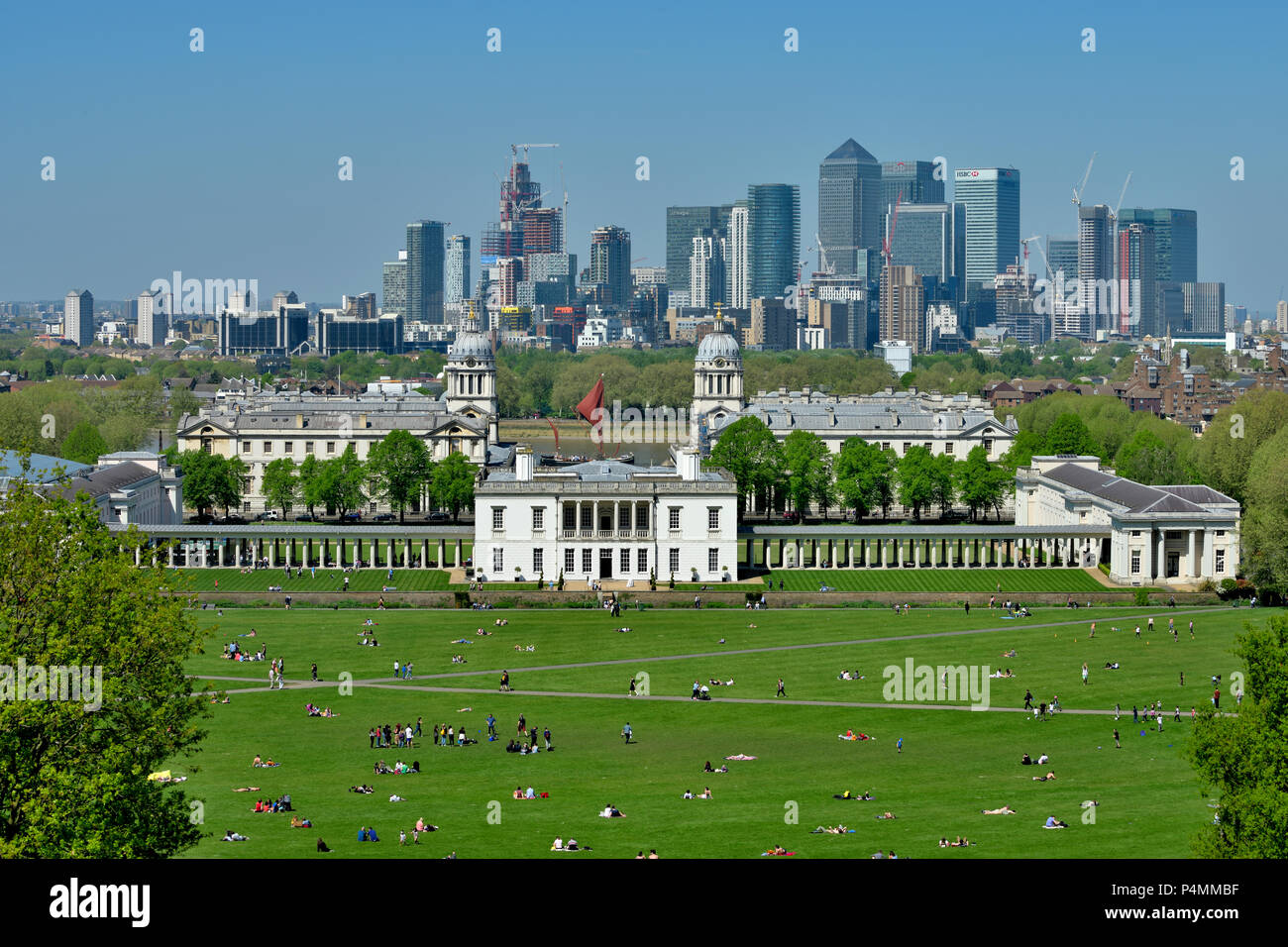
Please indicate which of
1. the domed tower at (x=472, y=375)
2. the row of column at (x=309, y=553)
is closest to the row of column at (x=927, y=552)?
the row of column at (x=309, y=553)

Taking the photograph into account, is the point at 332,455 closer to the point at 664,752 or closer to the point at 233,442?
the point at 233,442

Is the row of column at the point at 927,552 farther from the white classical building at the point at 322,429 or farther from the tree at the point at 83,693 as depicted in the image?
the tree at the point at 83,693

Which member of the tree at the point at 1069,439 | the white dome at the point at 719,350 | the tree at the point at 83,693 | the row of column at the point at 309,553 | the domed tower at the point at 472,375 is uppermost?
the white dome at the point at 719,350

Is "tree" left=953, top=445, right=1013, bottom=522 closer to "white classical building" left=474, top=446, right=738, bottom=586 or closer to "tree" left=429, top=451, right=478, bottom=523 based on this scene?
"white classical building" left=474, top=446, right=738, bottom=586

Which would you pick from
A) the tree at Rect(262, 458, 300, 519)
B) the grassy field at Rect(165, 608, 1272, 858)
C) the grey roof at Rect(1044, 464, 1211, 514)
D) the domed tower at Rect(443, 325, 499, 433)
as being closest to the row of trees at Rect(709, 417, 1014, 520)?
the grey roof at Rect(1044, 464, 1211, 514)

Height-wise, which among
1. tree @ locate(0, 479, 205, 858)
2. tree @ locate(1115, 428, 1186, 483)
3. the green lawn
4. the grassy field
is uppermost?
tree @ locate(1115, 428, 1186, 483)

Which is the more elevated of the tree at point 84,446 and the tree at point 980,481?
the tree at point 84,446

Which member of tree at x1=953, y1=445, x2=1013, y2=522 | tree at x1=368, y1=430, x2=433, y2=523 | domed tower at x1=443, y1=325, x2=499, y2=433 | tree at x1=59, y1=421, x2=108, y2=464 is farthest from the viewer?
domed tower at x1=443, y1=325, x2=499, y2=433

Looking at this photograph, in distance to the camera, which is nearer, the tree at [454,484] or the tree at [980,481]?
the tree at [454,484]
